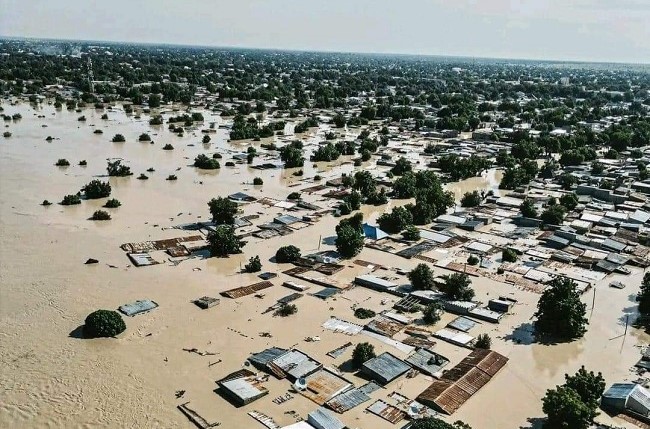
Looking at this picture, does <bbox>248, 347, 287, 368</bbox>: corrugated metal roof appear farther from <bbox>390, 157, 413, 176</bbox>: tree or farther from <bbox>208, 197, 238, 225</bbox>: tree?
<bbox>390, 157, 413, 176</bbox>: tree

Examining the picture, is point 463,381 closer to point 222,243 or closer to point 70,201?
point 222,243

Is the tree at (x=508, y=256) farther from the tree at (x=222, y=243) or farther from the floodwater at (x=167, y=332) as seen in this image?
the tree at (x=222, y=243)

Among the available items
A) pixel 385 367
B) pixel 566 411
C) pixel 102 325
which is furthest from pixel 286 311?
pixel 566 411

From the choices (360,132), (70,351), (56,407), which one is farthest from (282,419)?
(360,132)

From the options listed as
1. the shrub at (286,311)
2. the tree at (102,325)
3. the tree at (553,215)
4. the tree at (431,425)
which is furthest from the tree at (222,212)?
the tree at (431,425)

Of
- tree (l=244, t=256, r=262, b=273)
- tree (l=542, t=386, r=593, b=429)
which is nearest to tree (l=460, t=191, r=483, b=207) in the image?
tree (l=244, t=256, r=262, b=273)

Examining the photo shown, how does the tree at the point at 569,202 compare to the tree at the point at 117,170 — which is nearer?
the tree at the point at 569,202
